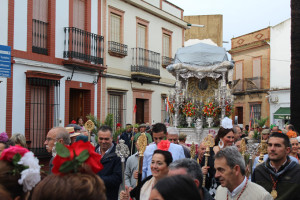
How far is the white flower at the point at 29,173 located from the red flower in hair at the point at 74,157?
0.31m

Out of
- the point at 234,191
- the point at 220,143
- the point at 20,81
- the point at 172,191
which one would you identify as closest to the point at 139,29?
the point at 20,81

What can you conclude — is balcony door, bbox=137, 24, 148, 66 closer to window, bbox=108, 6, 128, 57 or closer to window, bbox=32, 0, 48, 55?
window, bbox=108, 6, 128, 57

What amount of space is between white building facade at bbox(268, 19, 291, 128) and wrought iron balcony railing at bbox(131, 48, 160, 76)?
12714mm

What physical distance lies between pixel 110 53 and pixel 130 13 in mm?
2541

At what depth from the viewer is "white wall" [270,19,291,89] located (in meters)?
28.6

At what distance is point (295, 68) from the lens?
971cm

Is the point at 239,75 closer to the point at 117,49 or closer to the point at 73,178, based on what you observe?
the point at 117,49

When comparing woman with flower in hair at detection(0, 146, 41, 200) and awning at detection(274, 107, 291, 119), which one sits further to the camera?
awning at detection(274, 107, 291, 119)

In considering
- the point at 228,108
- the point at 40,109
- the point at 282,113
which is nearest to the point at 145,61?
the point at 228,108

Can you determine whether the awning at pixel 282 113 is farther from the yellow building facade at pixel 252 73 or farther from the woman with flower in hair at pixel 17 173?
the woman with flower in hair at pixel 17 173

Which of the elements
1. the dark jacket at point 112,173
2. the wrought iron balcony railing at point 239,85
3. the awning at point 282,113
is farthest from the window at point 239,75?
the dark jacket at point 112,173

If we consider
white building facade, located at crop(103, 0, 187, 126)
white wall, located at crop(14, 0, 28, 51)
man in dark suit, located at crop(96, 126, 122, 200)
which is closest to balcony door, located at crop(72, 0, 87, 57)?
white building facade, located at crop(103, 0, 187, 126)

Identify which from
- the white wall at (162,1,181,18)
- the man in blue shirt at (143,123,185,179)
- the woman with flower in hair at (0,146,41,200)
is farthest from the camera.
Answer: the white wall at (162,1,181,18)

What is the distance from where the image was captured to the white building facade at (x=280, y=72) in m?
A: 28.4
